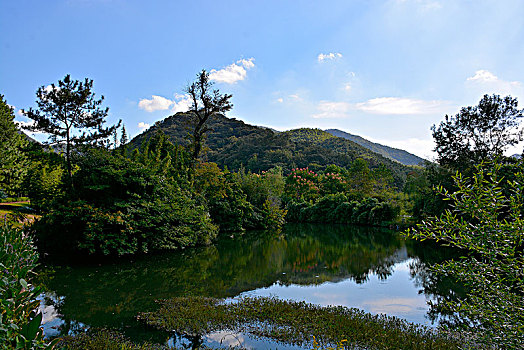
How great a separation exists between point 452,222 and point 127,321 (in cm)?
590

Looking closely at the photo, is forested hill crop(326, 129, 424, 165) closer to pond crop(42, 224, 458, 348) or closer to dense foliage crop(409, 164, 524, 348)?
pond crop(42, 224, 458, 348)

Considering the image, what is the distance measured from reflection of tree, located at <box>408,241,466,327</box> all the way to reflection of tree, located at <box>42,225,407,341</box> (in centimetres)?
90

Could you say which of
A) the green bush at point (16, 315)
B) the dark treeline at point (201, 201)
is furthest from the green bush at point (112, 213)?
the green bush at point (16, 315)

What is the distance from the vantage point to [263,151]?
5828 cm

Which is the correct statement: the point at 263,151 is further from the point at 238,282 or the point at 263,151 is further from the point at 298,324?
the point at 298,324

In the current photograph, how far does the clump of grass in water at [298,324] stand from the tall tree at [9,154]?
16.8 metres

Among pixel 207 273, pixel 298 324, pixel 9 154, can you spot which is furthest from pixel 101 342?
pixel 9 154

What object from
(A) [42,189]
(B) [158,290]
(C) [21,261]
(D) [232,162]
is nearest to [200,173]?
(A) [42,189]

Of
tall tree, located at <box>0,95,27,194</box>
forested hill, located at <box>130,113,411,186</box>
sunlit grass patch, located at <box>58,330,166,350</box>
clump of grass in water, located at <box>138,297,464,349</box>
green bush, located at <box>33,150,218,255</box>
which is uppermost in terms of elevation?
forested hill, located at <box>130,113,411,186</box>

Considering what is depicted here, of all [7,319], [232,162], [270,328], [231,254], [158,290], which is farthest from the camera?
[232,162]

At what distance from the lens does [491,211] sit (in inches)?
98.8

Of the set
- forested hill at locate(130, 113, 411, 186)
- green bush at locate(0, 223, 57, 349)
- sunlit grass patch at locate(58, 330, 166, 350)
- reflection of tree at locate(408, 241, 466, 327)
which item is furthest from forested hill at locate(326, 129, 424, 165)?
green bush at locate(0, 223, 57, 349)

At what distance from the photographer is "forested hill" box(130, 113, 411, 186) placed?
5362 centimetres

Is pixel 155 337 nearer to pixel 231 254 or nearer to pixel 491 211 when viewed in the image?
pixel 491 211
